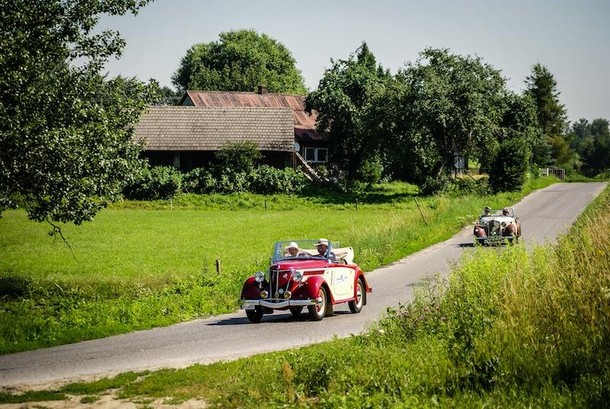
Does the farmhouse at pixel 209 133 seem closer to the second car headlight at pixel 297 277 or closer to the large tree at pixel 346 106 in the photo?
the large tree at pixel 346 106

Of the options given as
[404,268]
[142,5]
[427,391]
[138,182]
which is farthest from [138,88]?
[138,182]

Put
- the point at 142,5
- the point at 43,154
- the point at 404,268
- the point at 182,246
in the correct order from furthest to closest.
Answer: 1. the point at 182,246
2. the point at 404,268
3. the point at 142,5
4. the point at 43,154

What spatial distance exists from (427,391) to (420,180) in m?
57.6

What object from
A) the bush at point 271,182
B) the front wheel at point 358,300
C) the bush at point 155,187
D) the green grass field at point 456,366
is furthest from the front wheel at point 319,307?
the bush at point 271,182

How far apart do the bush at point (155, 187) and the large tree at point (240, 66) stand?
59044 mm

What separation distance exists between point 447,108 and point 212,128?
2057 cm

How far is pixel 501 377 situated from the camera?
439 inches

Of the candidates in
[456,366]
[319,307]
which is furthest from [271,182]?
[456,366]

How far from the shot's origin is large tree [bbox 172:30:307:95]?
118 m

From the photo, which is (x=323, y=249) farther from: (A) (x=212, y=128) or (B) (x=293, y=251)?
(A) (x=212, y=128)

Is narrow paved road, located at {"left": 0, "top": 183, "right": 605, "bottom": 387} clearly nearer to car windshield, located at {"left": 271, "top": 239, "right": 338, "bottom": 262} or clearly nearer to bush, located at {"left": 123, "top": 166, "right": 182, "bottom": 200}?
car windshield, located at {"left": 271, "top": 239, "right": 338, "bottom": 262}

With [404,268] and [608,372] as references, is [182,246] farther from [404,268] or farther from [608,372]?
[608,372]

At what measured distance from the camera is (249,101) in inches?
3381

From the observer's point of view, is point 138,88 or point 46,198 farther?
point 138,88
